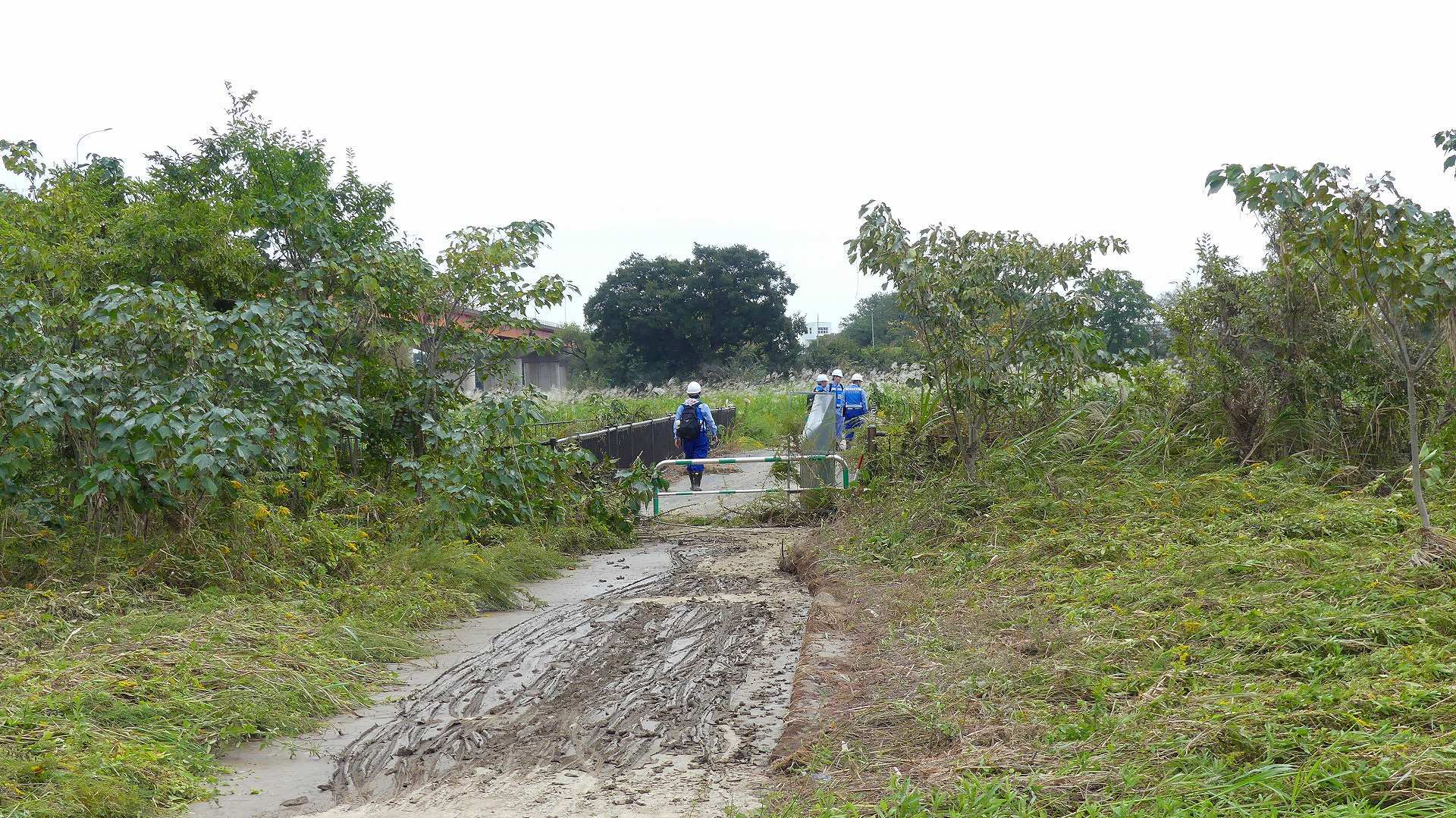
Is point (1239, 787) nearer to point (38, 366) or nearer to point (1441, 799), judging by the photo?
point (1441, 799)

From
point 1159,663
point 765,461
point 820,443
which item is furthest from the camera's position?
point 820,443

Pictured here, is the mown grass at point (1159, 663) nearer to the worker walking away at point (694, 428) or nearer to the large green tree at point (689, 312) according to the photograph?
the worker walking away at point (694, 428)

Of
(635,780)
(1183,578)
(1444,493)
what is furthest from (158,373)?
(1444,493)

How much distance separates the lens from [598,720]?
5.50 m

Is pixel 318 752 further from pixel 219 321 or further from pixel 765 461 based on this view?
pixel 765 461

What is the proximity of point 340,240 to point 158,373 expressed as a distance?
4136 millimetres

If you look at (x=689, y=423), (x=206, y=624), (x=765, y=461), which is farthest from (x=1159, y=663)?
(x=689, y=423)

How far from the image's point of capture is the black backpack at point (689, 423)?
15.3 metres

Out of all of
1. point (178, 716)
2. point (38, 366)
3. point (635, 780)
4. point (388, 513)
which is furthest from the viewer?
point (388, 513)

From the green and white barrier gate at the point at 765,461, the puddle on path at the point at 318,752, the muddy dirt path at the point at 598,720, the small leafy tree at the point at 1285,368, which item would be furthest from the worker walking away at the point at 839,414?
the puddle on path at the point at 318,752

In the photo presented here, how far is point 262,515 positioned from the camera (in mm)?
8188

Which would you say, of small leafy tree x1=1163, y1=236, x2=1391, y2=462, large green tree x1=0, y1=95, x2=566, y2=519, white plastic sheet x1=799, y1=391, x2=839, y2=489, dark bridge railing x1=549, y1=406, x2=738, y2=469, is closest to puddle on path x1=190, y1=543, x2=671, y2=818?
large green tree x1=0, y1=95, x2=566, y2=519

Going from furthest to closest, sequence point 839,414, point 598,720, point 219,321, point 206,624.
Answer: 1. point 839,414
2. point 219,321
3. point 206,624
4. point 598,720

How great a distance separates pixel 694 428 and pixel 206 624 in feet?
30.2
